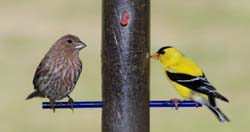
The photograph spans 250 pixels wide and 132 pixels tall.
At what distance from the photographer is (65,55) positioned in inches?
412

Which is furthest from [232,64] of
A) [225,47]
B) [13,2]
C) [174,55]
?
[174,55]

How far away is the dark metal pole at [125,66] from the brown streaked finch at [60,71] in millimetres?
591

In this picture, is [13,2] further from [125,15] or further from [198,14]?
[125,15]

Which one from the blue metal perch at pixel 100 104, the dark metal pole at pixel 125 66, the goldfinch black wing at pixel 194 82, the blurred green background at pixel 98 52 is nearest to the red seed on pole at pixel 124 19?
the dark metal pole at pixel 125 66

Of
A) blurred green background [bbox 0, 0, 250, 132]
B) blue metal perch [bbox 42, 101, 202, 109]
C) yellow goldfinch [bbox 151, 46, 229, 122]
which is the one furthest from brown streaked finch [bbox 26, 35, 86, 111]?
blurred green background [bbox 0, 0, 250, 132]

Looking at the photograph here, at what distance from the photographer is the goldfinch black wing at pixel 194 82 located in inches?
400

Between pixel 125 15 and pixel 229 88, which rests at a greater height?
pixel 125 15

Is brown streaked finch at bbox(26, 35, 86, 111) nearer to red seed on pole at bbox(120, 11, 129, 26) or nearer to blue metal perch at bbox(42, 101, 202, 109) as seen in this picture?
blue metal perch at bbox(42, 101, 202, 109)

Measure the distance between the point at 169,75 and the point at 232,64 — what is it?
9988mm

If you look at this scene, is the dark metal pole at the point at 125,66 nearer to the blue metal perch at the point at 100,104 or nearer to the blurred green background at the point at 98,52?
the blue metal perch at the point at 100,104

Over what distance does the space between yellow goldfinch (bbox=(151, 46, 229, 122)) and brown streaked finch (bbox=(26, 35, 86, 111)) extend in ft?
2.36

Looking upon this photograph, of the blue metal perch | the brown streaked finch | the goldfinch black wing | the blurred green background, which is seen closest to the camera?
the blue metal perch

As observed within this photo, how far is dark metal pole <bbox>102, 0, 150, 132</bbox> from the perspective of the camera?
383 inches

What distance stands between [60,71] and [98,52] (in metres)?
9.98
